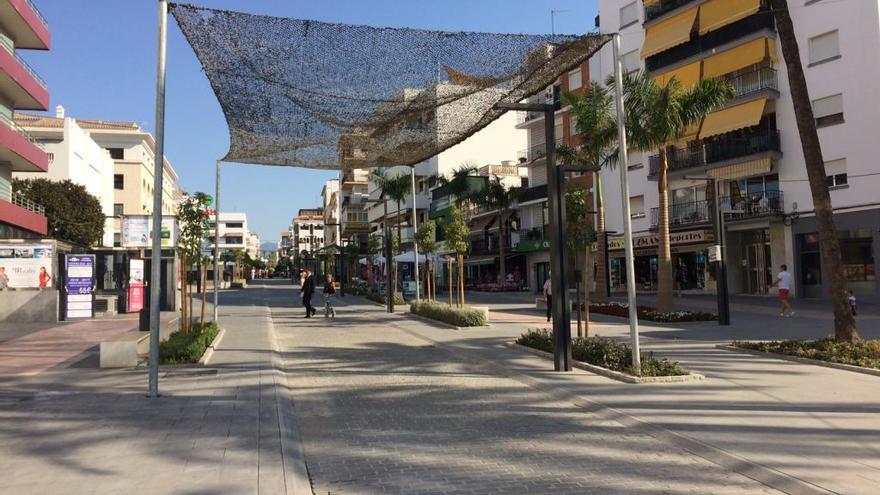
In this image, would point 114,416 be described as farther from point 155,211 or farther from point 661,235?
point 661,235

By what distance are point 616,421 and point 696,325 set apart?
11.4 metres

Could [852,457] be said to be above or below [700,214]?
below

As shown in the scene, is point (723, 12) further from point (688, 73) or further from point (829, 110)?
point (829, 110)

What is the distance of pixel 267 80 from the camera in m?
8.14

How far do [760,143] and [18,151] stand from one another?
33.1 metres

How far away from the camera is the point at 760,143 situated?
30047 millimetres

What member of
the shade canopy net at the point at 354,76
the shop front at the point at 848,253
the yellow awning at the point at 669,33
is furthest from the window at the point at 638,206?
the shade canopy net at the point at 354,76

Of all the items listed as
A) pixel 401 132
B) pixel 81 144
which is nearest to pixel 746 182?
pixel 401 132

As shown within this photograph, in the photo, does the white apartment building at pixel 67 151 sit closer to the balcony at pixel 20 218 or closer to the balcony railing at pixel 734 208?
the balcony at pixel 20 218

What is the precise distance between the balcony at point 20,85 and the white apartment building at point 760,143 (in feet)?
88.9

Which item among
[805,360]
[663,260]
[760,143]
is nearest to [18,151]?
[663,260]

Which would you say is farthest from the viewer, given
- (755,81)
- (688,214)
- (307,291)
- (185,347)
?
(688,214)

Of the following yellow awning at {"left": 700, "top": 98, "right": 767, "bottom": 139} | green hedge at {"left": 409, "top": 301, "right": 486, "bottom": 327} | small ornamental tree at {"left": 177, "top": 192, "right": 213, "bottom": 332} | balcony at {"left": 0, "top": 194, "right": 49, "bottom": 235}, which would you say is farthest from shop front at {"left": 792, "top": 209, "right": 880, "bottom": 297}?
balcony at {"left": 0, "top": 194, "right": 49, "bottom": 235}

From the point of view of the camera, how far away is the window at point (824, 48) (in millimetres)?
27156
